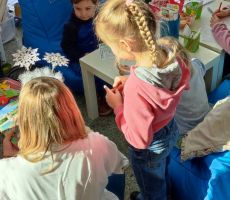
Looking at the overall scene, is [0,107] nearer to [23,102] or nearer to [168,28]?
[23,102]

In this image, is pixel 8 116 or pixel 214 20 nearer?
pixel 8 116

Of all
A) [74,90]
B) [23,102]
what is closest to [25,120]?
[23,102]

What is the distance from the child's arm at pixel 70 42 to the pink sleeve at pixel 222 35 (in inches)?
30.8

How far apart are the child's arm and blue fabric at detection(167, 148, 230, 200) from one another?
0.94 meters

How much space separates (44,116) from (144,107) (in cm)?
31

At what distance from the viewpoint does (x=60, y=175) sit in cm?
121

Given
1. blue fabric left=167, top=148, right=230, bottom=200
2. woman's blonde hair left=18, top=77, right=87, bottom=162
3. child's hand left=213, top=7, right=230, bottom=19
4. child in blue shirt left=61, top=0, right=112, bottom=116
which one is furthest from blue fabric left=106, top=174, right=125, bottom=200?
child's hand left=213, top=7, right=230, bottom=19

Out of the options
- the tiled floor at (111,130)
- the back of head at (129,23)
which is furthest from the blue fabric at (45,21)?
the back of head at (129,23)

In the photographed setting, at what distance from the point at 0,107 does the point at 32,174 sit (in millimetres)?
707

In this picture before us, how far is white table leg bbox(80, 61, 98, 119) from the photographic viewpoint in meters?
2.05

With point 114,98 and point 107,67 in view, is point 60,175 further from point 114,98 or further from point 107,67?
point 107,67

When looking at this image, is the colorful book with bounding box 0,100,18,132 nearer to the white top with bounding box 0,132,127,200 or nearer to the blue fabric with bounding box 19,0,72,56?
the white top with bounding box 0,132,127,200

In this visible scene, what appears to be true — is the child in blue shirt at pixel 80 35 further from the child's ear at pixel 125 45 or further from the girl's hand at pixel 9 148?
the child's ear at pixel 125 45

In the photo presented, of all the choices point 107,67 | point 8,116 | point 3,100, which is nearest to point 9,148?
point 8,116
